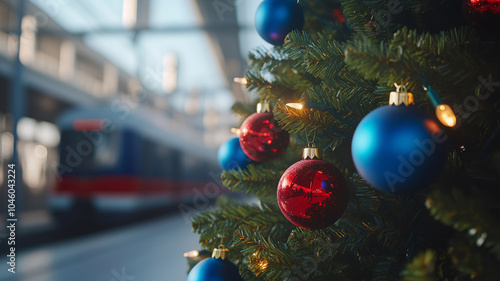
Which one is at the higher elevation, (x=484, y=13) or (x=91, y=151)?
(x=484, y=13)

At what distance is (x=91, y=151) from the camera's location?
754 cm

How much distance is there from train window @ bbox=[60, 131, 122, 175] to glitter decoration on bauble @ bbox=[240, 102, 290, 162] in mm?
7006

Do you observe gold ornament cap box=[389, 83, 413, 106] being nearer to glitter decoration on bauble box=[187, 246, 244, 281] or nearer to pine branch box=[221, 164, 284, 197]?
pine branch box=[221, 164, 284, 197]

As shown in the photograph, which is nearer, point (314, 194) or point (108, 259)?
point (314, 194)

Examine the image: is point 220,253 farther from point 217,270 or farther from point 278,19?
point 278,19

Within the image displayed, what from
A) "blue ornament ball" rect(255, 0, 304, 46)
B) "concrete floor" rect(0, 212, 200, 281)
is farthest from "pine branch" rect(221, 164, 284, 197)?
"concrete floor" rect(0, 212, 200, 281)

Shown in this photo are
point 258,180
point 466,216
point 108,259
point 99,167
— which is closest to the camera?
point 466,216

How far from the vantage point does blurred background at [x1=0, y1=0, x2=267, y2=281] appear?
5.11m

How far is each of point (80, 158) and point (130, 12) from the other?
3.22 metres

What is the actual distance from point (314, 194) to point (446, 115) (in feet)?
0.92

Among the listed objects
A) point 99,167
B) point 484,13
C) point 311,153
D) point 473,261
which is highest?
point 484,13

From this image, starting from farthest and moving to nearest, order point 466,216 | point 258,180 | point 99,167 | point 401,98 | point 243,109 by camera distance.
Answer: point 99,167 < point 243,109 < point 258,180 < point 401,98 < point 466,216

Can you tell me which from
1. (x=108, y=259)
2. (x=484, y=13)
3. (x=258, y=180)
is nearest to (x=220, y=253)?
(x=258, y=180)

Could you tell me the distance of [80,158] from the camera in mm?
7531
